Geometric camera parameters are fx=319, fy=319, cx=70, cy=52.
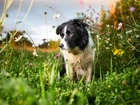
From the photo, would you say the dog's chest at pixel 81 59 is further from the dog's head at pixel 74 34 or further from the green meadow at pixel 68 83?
the green meadow at pixel 68 83

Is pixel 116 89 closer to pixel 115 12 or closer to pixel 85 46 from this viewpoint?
pixel 85 46

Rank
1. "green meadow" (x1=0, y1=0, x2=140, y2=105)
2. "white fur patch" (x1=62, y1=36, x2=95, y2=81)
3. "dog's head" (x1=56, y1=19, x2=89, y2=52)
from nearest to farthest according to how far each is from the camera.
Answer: "green meadow" (x1=0, y1=0, x2=140, y2=105) < "dog's head" (x1=56, y1=19, x2=89, y2=52) < "white fur patch" (x1=62, y1=36, x2=95, y2=81)

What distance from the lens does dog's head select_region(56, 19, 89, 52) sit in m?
6.41

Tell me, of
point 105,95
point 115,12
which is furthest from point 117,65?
point 115,12

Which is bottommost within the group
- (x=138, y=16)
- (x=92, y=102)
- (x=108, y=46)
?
(x=92, y=102)

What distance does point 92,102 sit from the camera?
3.72 m

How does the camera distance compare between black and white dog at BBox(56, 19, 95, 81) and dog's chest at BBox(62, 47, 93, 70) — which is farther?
dog's chest at BBox(62, 47, 93, 70)

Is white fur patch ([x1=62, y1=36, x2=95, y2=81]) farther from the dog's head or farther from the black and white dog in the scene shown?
the dog's head

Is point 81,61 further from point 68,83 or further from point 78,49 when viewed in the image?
point 68,83

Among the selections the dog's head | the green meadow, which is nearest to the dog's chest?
the dog's head

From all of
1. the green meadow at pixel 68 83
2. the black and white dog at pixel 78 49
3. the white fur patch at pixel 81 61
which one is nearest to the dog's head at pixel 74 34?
the black and white dog at pixel 78 49

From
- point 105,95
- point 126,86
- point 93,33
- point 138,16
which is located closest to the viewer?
point 105,95

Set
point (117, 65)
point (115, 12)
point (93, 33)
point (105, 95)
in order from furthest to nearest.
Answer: point (115, 12) < point (93, 33) < point (117, 65) < point (105, 95)

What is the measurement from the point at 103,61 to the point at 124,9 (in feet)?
23.1
